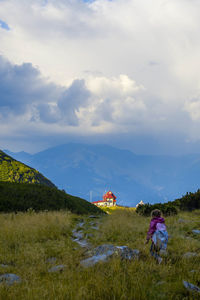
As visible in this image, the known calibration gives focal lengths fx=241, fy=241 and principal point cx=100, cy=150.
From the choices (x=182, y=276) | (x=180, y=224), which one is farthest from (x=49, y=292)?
(x=180, y=224)

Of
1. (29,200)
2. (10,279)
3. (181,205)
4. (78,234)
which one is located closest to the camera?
(10,279)

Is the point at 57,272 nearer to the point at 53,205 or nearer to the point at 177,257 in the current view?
the point at 177,257

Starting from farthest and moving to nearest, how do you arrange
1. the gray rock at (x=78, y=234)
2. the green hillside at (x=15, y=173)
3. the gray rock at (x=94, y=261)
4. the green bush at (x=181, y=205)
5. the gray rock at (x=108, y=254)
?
the green hillside at (x=15, y=173) < the green bush at (x=181, y=205) < the gray rock at (x=78, y=234) < the gray rock at (x=108, y=254) < the gray rock at (x=94, y=261)

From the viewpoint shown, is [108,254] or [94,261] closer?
[94,261]

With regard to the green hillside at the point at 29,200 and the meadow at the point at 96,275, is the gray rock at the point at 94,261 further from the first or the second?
the green hillside at the point at 29,200

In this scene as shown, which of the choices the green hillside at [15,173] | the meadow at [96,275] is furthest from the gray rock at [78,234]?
the green hillside at [15,173]

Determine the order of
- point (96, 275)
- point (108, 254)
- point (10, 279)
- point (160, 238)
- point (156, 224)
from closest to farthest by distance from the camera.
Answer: point (96, 275), point (10, 279), point (108, 254), point (160, 238), point (156, 224)

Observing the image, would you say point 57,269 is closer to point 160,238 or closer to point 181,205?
point 160,238

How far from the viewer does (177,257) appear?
19.7 feet

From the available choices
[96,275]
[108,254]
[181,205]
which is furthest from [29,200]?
[96,275]

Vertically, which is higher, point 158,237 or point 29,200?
point 29,200

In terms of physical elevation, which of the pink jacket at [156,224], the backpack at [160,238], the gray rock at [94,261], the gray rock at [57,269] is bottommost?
the gray rock at [57,269]

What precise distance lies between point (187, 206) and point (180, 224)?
787 centimetres

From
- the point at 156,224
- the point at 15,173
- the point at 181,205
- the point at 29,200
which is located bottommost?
the point at 156,224
